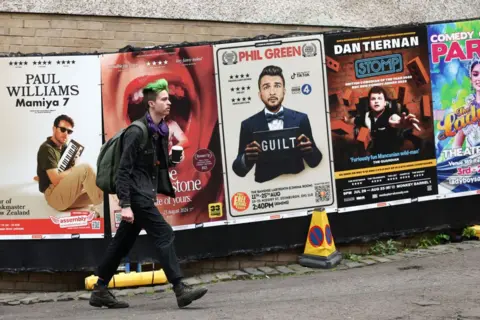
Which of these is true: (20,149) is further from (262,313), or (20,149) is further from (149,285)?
(262,313)

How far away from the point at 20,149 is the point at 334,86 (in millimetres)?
3541

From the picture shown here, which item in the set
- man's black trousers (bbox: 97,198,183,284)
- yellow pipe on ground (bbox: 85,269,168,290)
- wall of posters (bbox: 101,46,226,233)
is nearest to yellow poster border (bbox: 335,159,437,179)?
wall of posters (bbox: 101,46,226,233)

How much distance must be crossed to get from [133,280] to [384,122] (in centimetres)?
335

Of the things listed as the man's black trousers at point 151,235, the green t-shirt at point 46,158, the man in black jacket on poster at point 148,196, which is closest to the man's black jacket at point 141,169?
the man in black jacket on poster at point 148,196

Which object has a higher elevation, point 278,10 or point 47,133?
point 278,10

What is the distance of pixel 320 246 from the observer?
25.9ft

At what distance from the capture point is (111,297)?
629cm

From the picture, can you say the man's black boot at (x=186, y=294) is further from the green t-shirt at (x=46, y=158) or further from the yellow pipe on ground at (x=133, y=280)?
the green t-shirt at (x=46, y=158)

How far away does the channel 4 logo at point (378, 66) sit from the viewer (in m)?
8.07

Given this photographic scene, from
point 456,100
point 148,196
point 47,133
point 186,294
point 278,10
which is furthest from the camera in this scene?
point 278,10

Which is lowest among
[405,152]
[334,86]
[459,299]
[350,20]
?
[459,299]

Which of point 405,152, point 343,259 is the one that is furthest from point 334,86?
point 343,259

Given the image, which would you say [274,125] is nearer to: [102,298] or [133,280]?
[133,280]

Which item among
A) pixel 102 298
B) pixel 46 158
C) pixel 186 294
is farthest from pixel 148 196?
pixel 46 158
